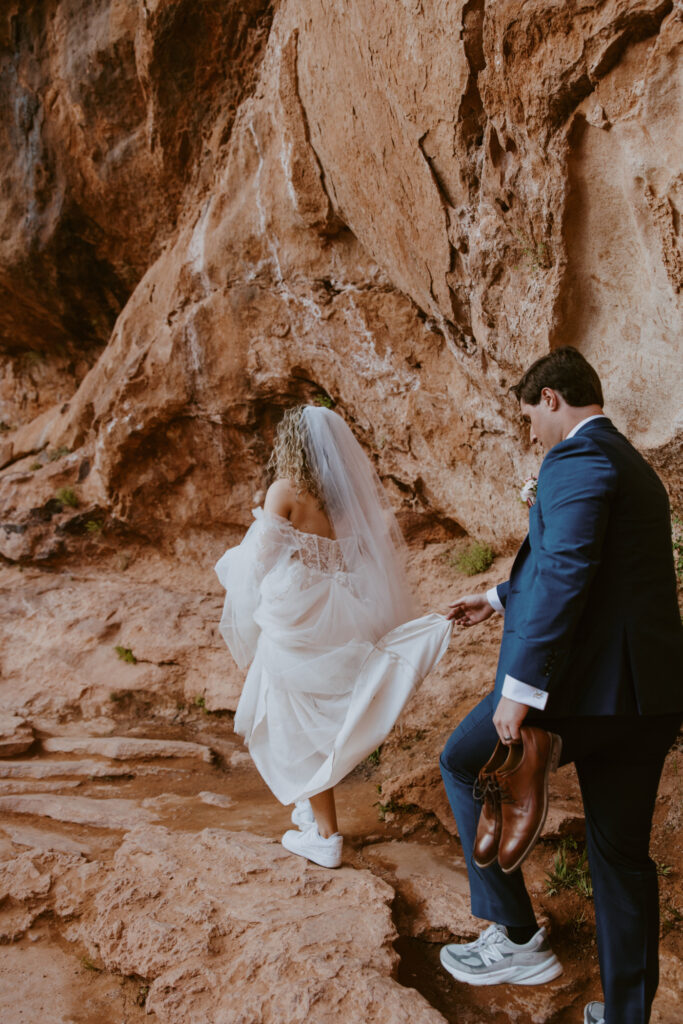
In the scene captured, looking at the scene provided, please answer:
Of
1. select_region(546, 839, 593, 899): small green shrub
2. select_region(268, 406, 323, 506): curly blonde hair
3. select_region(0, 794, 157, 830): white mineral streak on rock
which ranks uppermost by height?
select_region(268, 406, 323, 506): curly blonde hair

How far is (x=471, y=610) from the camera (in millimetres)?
3186

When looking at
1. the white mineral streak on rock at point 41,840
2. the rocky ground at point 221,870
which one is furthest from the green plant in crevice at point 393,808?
the white mineral streak on rock at point 41,840

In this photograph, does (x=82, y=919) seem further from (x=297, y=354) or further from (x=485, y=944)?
(x=297, y=354)

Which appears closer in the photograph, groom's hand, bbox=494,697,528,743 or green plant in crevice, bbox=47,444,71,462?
groom's hand, bbox=494,697,528,743

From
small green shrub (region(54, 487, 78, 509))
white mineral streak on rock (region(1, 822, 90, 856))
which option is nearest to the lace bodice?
white mineral streak on rock (region(1, 822, 90, 856))

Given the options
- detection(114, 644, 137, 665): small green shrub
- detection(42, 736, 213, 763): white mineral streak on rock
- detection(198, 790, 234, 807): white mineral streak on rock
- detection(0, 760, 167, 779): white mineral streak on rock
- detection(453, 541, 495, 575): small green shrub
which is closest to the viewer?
detection(198, 790, 234, 807): white mineral streak on rock

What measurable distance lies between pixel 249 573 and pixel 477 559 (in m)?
2.33

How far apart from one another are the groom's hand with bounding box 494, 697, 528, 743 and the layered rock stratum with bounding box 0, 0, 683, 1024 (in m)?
1.01

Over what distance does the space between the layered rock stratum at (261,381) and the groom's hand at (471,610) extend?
1231 millimetres

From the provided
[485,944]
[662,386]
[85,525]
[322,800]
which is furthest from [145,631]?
[662,386]

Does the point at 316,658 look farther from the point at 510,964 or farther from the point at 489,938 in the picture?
the point at 510,964

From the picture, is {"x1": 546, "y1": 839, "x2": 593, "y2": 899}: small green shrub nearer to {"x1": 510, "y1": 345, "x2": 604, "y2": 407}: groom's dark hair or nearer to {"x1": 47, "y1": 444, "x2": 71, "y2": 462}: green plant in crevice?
{"x1": 510, "y1": 345, "x2": 604, "y2": 407}: groom's dark hair

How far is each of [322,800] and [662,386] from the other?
2594 mm

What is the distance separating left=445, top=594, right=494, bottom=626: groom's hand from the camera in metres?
3.15
